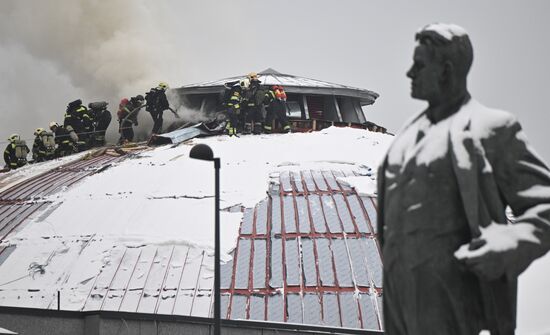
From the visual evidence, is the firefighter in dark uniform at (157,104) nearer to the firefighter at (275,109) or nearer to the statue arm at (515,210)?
the firefighter at (275,109)

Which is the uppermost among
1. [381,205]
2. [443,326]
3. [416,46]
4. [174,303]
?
→ [416,46]

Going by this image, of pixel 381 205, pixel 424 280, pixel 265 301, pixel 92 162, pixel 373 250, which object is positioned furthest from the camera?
pixel 92 162

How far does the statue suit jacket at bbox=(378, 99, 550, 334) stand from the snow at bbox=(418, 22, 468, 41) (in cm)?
59

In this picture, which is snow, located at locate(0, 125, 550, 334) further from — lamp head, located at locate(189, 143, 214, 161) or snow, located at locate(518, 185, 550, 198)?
snow, located at locate(518, 185, 550, 198)

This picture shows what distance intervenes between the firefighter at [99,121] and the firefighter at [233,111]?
640 centimetres

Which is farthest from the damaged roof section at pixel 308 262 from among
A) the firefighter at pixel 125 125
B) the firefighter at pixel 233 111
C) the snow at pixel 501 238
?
the snow at pixel 501 238

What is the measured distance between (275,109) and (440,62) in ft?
89.5

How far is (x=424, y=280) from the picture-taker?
22.4ft

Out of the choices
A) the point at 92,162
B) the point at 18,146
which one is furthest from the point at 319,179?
the point at 18,146

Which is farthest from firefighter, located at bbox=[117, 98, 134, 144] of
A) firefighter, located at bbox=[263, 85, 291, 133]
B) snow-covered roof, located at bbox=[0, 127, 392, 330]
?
firefighter, located at bbox=[263, 85, 291, 133]

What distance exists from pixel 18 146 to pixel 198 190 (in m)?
14.3

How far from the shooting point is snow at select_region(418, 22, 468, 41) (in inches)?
274

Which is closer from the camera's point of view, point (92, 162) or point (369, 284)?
point (369, 284)

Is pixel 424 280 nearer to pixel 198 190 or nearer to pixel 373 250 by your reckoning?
pixel 373 250
